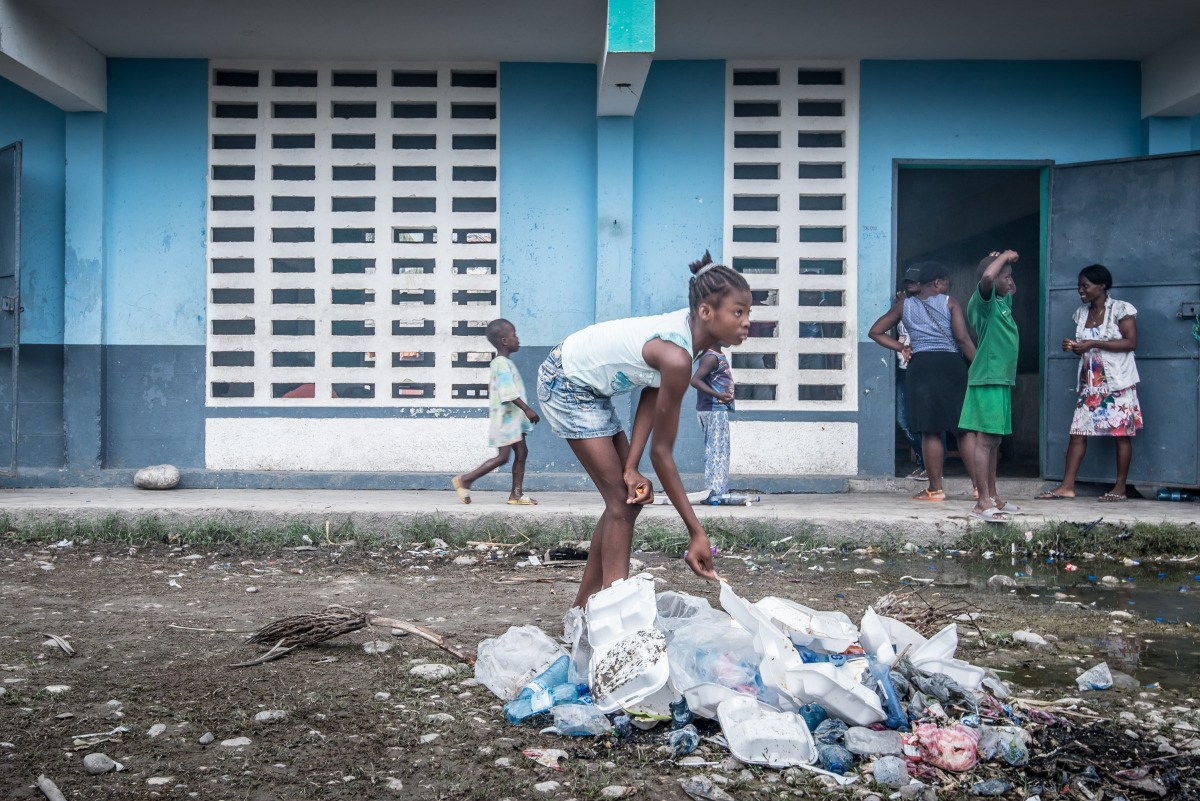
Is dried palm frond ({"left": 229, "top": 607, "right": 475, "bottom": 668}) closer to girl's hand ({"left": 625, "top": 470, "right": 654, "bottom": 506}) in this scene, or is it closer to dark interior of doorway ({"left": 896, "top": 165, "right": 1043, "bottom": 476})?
girl's hand ({"left": 625, "top": 470, "right": 654, "bottom": 506})

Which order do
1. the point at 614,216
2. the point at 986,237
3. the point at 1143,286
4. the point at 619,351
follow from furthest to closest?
the point at 986,237 < the point at 614,216 < the point at 1143,286 < the point at 619,351

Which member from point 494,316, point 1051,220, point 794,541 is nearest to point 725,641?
point 794,541

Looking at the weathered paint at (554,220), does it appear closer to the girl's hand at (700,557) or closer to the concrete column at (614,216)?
the concrete column at (614,216)

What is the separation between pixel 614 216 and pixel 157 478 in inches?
155

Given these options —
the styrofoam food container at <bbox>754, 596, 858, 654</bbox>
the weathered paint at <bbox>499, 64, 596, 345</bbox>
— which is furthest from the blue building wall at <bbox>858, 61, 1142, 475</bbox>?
the styrofoam food container at <bbox>754, 596, 858, 654</bbox>

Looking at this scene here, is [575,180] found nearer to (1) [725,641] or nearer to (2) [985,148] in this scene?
(2) [985,148]

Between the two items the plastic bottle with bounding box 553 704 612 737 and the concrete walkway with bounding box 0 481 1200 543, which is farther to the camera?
the concrete walkway with bounding box 0 481 1200 543

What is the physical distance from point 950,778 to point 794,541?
3063 mm

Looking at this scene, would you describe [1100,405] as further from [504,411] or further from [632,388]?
[632,388]

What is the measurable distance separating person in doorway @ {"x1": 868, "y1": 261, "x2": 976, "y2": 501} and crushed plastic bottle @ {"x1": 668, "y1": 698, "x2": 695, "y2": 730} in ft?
12.9

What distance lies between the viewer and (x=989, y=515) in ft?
16.9

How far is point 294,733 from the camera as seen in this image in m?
2.30

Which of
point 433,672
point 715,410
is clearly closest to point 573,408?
point 433,672

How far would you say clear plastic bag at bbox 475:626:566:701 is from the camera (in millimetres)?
2627
